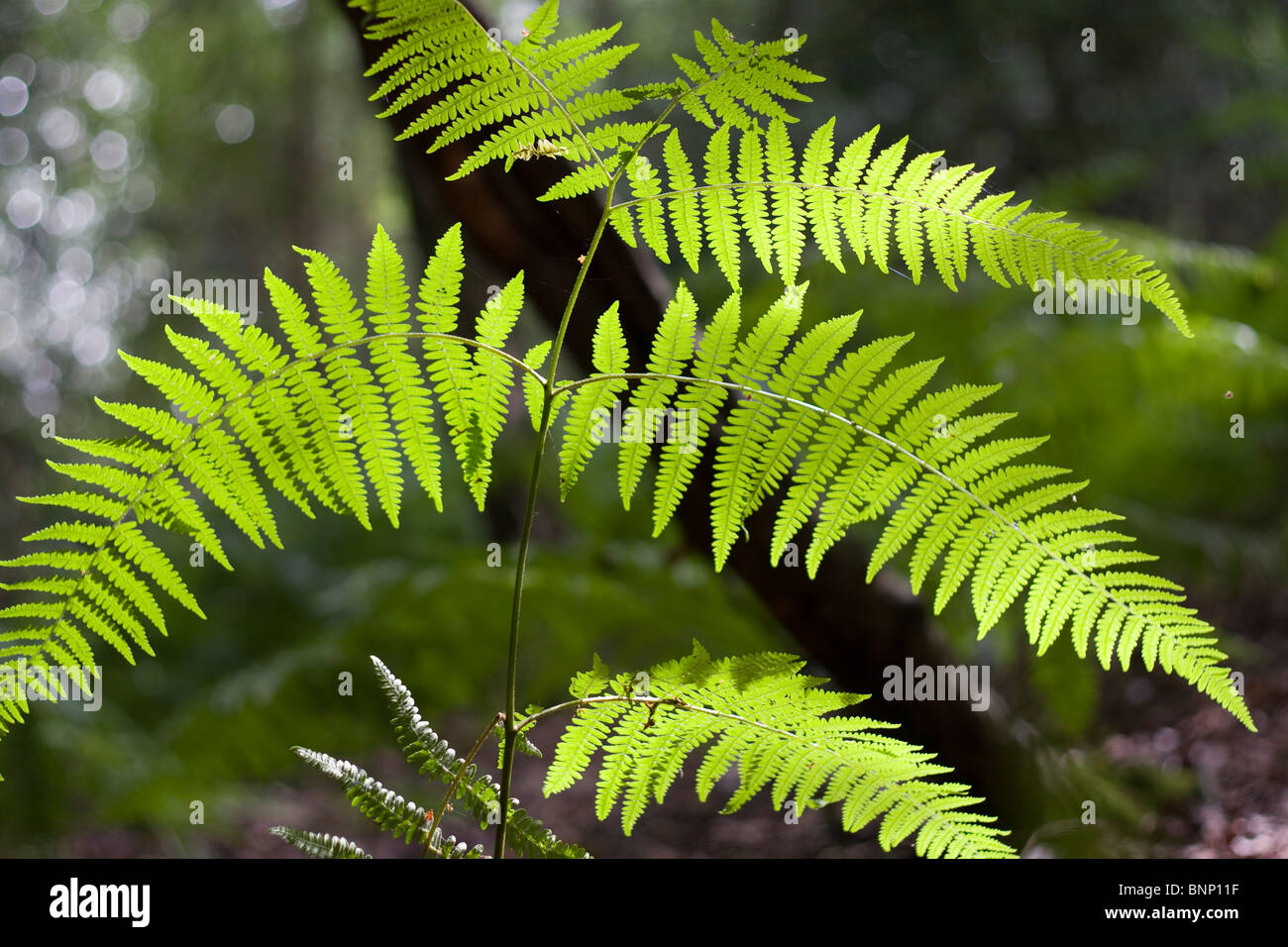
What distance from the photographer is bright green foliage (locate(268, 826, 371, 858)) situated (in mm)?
688

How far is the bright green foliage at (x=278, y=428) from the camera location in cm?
71

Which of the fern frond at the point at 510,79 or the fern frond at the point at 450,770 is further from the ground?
the fern frond at the point at 510,79

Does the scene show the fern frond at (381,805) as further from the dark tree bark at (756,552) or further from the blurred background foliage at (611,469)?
the blurred background foliage at (611,469)

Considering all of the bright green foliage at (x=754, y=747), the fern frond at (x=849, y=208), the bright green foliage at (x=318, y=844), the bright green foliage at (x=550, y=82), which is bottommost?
the bright green foliage at (x=318, y=844)

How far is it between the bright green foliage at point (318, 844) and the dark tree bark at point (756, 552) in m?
0.59

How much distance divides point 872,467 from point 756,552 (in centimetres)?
55

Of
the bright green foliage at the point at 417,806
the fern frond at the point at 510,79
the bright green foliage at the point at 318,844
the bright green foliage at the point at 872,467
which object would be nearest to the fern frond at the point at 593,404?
the bright green foliage at the point at 872,467

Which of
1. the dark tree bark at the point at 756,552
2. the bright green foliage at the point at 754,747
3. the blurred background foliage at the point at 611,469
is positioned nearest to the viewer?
the bright green foliage at the point at 754,747

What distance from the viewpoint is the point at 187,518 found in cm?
73

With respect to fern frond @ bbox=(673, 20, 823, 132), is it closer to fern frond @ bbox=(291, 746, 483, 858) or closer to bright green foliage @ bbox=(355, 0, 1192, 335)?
bright green foliage @ bbox=(355, 0, 1192, 335)

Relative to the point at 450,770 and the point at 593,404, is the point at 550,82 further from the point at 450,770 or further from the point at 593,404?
the point at 450,770
